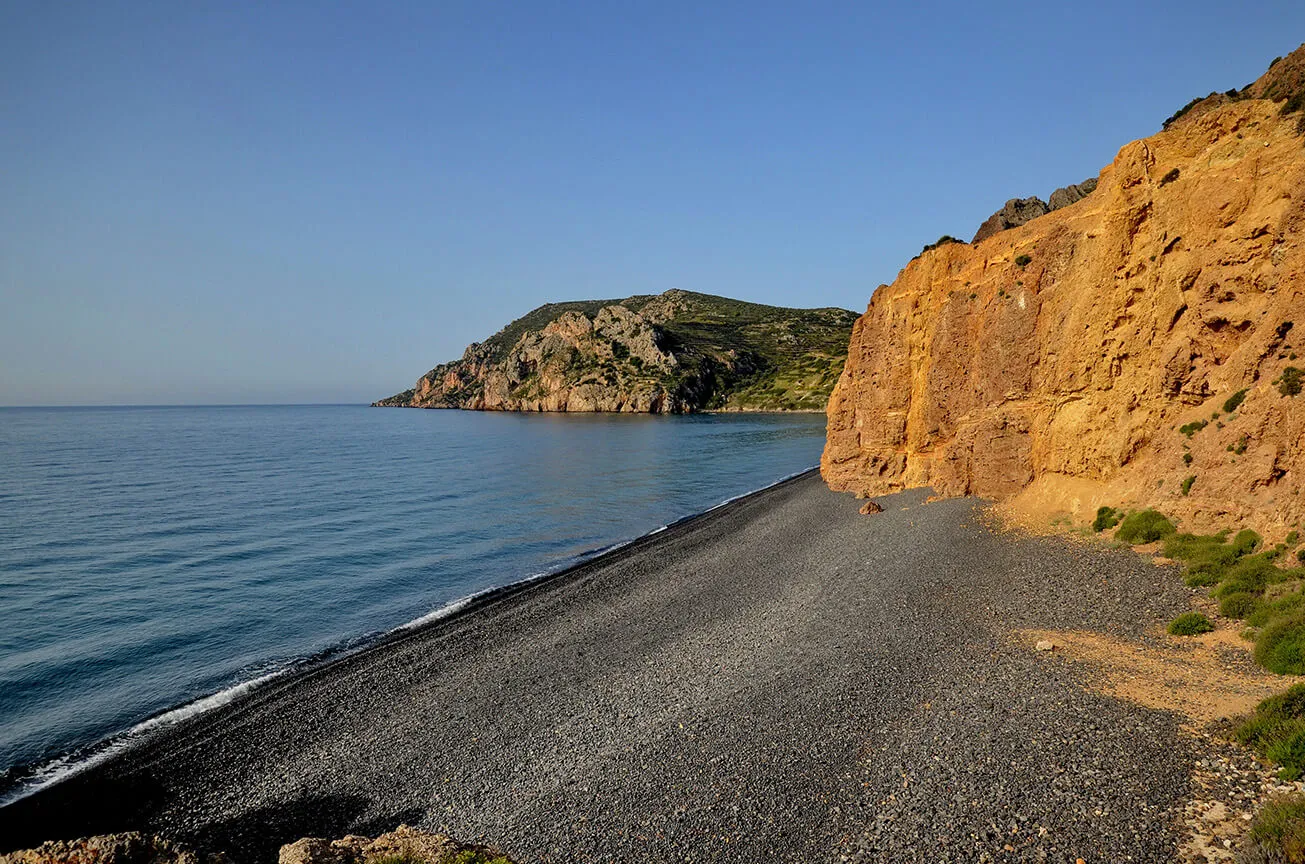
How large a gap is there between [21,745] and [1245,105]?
4396cm

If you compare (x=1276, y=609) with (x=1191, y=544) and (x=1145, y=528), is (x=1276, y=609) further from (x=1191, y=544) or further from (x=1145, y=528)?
(x=1145, y=528)

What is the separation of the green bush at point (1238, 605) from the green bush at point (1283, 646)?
1.56 metres

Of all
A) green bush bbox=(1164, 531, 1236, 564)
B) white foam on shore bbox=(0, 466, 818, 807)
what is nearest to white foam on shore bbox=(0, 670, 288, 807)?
white foam on shore bbox=(0, 466, 818, 807)

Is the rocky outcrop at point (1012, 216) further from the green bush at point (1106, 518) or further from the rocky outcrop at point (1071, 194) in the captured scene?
the green bush at point (1106, 518)

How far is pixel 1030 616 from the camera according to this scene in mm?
17891

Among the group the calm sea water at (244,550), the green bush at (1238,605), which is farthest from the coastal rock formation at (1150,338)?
the calm sea water at (244,550)

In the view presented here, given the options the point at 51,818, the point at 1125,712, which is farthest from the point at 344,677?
the point at 1125,712

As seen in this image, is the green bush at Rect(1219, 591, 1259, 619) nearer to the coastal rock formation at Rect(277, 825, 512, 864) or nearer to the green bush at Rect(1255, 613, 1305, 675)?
the green bush at Rect(1255, 613, 1305, 675)

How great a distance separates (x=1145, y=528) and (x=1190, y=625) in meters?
6.61

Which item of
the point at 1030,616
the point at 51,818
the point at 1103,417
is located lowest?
the point at 51,818

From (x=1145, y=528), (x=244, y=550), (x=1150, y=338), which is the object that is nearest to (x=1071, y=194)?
(x=1150, y=338)

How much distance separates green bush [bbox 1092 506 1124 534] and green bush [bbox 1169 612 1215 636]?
25.4 ft

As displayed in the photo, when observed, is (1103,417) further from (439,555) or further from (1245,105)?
(439,555)

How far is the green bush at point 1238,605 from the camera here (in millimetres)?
14758
